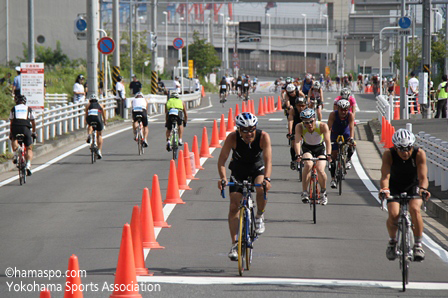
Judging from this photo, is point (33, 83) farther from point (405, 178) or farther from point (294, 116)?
point (405, 178)

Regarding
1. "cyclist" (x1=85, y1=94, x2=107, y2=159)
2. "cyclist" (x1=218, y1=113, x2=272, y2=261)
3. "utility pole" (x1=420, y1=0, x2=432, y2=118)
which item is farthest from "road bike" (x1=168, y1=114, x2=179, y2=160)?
"utility pole" (x1=420, y1=0, x2=432, y2=118)

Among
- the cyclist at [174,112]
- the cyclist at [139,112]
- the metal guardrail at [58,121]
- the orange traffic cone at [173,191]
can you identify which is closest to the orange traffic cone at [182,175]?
the orange traffic cone at [173,191]

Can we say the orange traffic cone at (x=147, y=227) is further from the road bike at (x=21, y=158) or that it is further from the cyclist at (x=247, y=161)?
the road bike at (x=21, y=158)

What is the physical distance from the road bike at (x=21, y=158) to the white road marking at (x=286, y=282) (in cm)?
962

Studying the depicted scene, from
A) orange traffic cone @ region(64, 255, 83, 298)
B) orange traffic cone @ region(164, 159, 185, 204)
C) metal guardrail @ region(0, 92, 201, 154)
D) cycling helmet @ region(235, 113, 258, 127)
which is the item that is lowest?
orange traffic cone @ region(164, 159, 185, 204)

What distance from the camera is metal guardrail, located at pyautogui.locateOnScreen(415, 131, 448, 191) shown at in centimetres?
1635

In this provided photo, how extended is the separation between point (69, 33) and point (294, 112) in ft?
199

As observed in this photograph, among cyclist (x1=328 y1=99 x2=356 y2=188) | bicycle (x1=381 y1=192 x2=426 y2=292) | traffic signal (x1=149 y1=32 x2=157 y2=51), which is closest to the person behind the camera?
bicycle (x1=381 y1=192 x2=426 y2=292)

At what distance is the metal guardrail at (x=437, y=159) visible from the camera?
16353mm

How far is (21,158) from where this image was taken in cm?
1839

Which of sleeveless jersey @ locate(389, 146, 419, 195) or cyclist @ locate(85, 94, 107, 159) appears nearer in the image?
sleeveless jersey @ locate(389, 146, 419, 195)

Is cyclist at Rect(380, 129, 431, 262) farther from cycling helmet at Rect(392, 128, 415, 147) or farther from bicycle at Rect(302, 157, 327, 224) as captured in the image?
bicycle at Rect(302, 157, 327, 224)

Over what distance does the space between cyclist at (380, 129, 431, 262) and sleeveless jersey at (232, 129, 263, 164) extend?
1.46m

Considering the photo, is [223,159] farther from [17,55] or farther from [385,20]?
[385,20]
